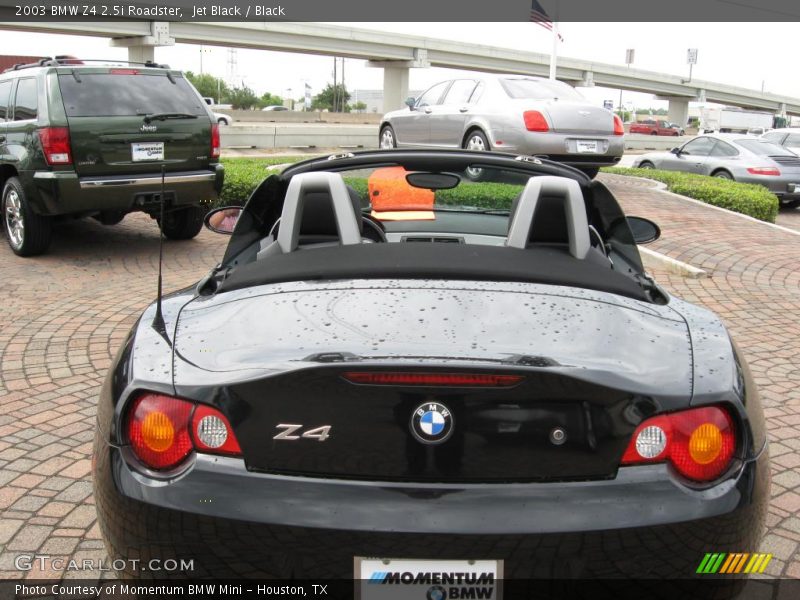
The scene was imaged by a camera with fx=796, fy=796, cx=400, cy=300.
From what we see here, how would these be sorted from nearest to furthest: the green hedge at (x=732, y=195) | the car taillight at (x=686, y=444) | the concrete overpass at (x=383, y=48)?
1. the car taillight at (x=686, y=444)
2. the green hedge at (x=732, y=195)
3. the concrete overpass at (x=383, y=48)

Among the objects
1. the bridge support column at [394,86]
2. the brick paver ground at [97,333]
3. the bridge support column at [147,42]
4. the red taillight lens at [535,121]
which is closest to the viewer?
the brick paver ground at [97,333]

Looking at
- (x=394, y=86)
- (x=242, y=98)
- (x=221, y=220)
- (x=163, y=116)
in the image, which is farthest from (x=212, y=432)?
(x=242, y=98)

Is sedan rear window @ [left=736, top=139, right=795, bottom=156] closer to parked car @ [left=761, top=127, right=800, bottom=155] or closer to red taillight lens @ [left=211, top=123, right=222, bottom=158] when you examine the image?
parked car @ [left=761, top=127, right=800, bottom=155]

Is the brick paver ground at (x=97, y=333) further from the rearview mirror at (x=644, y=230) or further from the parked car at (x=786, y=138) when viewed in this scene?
the parked car at (x=786, y=138)

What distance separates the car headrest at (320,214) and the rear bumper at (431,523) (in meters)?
1.17

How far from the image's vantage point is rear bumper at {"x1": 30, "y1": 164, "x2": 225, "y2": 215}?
7961mm

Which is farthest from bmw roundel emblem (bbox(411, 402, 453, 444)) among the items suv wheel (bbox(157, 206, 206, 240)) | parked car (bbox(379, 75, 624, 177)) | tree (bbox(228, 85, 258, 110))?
tree (bbox(228, 85, 258, 110))

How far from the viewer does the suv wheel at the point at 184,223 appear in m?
9.56

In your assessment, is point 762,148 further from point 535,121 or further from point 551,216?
point 551,216

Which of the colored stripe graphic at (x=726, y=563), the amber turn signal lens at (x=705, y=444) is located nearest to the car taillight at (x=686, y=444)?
the amber turn signal lens at (x=705, y=444)

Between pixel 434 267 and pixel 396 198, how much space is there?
199 cm

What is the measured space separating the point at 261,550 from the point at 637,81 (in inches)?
3440

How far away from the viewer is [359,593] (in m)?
1.80

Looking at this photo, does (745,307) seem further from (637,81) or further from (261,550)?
(637,81)
